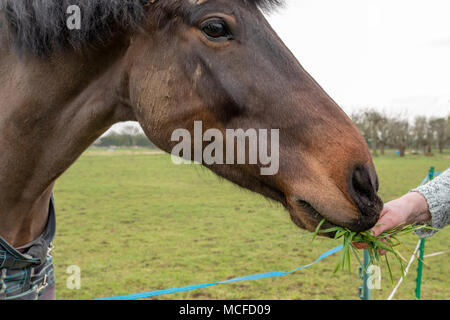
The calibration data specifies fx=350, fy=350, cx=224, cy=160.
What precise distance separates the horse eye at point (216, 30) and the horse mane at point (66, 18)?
0.50 feet

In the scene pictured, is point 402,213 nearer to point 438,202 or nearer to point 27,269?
point 438,202

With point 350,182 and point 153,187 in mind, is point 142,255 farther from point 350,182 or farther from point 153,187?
point 153,187

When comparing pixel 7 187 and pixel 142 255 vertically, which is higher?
pixel 7 187

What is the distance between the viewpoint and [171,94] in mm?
1714

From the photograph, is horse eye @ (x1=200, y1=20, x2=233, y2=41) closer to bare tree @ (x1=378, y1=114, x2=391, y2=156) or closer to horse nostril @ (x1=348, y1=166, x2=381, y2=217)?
horse nostril @ (x1=348, y1=166, x2=381, y2=217)

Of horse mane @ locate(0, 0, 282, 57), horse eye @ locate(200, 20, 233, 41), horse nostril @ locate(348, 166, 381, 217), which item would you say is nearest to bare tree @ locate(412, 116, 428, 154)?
horse nostril @ locate(348, 166, 381, 217)

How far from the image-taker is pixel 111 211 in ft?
36.8

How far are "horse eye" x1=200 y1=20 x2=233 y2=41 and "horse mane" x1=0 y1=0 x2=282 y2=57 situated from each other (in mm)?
153

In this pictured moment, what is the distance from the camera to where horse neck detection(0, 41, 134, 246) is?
177 centimetres

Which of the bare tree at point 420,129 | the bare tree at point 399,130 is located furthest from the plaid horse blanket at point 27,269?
the bare tree at point 420,129

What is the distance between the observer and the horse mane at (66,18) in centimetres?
163
